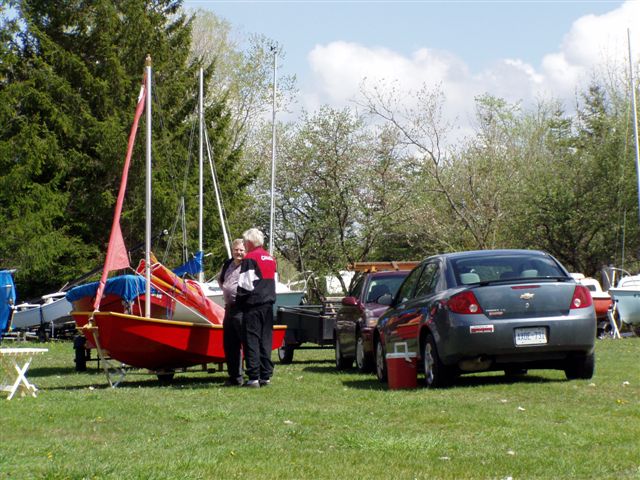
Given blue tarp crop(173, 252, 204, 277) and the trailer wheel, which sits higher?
blue tarp crop(173, 252, 204, 277)

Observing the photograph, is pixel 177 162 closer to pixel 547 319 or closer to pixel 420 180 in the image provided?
pixel 420 180

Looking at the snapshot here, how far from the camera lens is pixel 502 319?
41.6ft

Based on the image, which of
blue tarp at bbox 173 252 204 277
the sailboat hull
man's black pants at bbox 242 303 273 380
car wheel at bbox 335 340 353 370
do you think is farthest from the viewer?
blue tarp at bbox 173 252 204 277

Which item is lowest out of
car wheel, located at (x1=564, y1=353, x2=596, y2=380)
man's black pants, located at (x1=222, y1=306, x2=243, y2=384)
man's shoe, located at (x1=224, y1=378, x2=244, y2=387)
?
man's shoe, located at (x1=224, y1=378, x2=244, y2=387)

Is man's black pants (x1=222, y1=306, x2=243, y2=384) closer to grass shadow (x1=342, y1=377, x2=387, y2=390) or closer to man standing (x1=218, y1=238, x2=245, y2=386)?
man standing (x1=218, y1=238, x2=245, y2=386)

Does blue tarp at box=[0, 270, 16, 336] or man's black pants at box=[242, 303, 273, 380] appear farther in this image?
man's black pants at box=[242, 303, 273, 380]

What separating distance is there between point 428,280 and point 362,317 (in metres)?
3.54

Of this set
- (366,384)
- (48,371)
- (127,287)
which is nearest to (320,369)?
(127,287)

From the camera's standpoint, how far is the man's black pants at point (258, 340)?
14.4 m

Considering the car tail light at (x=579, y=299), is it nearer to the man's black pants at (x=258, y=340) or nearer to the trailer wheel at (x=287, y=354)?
the man's black pants at (x=258, y=340)

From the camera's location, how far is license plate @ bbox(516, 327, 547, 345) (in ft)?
41.6

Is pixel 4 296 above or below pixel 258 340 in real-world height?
above

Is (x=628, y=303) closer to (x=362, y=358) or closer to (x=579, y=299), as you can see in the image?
(x=362, y=358)

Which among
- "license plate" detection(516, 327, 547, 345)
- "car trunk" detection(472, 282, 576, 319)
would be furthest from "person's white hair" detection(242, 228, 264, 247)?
"license plate" detection(516, 327, 547, 345)
